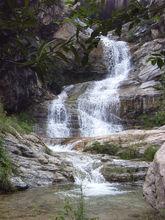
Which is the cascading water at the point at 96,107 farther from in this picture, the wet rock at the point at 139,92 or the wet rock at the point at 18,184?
the wet rock at the point at 18,184

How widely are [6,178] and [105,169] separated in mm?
4063

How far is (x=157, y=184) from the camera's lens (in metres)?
8.35

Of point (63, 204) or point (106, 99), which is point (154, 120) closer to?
point (106, 99)

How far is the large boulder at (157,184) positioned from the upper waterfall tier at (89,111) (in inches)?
566

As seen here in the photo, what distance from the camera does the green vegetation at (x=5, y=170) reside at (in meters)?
10.5

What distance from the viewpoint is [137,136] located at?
705 inches

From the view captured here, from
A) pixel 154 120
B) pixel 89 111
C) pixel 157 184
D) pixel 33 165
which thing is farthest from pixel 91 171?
pixel 89 111

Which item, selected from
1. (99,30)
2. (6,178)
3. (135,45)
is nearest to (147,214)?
(6,178)

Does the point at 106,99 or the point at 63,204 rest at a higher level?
the point at 106,99

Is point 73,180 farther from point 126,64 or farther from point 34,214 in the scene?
point 126,64

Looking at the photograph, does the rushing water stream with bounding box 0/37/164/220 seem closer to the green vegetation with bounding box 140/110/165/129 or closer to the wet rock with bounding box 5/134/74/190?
the wet rock with bounding box 5/134/74/190

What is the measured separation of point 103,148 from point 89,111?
8622 millimetres

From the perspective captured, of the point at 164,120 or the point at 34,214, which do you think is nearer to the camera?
the point at 34,214

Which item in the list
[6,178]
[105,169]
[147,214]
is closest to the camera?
[147,214]
